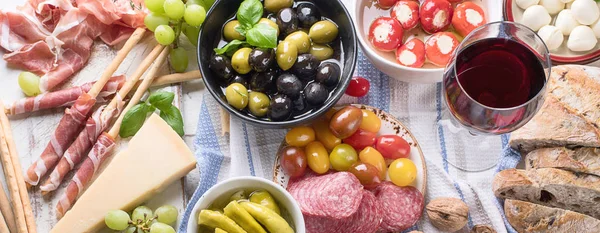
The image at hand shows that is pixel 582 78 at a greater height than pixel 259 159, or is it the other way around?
pixel 582 78

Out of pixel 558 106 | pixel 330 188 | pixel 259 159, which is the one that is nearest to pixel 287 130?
pixel 259 159

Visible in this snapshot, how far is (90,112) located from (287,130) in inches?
19.5

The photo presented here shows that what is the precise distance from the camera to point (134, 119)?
1.96 meters

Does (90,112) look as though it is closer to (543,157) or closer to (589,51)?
(543,157)

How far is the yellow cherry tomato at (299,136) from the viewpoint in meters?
1.90

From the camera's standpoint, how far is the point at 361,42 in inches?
75.2

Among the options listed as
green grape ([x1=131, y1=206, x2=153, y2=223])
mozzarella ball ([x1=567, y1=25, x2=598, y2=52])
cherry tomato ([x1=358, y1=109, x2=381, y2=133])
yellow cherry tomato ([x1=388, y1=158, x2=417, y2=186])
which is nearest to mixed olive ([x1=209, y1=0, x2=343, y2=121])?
cherry tomato ([x1=358, y1=109, x2=381, y2=133])

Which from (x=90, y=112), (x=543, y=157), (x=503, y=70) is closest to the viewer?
(x=503, y=70)

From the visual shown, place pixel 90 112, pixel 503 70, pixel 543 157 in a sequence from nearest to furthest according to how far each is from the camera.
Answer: pixel 503 70 → pixel 543 157 → pixel 90 112

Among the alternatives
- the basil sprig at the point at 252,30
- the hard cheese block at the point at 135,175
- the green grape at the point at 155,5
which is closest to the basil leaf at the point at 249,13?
the basil sprig at the point at 252,30

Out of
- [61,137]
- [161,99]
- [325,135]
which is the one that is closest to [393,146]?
[325,135]

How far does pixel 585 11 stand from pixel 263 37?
30.9 inches

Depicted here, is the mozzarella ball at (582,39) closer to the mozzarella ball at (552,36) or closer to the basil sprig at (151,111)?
the mozzarella ball at (552,36)

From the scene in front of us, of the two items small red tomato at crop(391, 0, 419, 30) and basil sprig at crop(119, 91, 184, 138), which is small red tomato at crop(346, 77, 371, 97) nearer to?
small red tomato at crop(391, 0, 419, 30)
